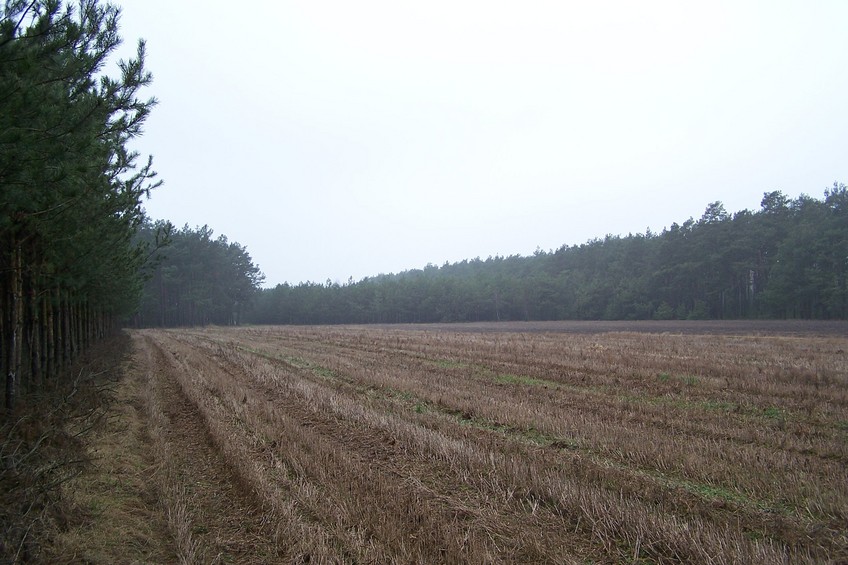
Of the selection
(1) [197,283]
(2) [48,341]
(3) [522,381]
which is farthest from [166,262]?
(3) [522,381]

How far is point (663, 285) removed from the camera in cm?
7100

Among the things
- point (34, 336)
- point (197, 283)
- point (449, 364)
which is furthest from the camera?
point (197, 283)

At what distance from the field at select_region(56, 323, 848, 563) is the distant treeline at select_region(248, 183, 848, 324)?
5685 cm

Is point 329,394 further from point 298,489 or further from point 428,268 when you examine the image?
point 428,268

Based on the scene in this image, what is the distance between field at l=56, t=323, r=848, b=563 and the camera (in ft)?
13.2

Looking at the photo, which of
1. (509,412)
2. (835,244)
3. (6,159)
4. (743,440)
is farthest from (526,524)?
(835,244)

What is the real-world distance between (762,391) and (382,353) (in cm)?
1422

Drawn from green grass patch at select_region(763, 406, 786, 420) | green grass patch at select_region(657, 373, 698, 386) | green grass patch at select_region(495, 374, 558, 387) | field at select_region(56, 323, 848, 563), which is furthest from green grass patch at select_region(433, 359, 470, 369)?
green grass patch at select_region(763, 406, 786, 420)

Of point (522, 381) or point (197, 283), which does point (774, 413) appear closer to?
point (522, 381)

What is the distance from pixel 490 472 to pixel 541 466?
0.71m

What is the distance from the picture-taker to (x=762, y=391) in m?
10.4

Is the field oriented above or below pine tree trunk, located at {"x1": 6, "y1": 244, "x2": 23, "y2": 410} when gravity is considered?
below

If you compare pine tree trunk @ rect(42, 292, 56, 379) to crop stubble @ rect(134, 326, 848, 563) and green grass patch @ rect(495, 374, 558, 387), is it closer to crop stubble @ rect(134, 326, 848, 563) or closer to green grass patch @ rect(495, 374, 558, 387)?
crop stubble @ rect(134, 326, 848, 563)

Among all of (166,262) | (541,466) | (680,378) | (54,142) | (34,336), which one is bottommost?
(680,378)
